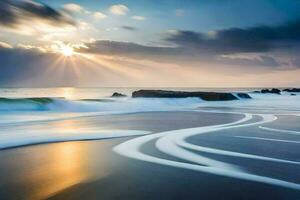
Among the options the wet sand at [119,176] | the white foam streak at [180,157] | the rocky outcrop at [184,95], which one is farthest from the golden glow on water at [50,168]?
the rocky outcrop at [184,95]

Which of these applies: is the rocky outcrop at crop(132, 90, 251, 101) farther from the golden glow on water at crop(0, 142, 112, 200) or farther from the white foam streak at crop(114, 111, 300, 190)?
the golden glow on water at crop(0, 142, 112, 200)

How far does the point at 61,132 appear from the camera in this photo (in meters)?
10.3

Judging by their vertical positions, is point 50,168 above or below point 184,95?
below

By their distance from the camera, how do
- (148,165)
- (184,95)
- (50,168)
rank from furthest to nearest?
(184,95) → (148,165) → (50,168)

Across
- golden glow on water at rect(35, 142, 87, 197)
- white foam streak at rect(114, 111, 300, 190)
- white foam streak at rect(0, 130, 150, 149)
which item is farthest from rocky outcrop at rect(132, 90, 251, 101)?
golden glow on water at rect(35, 142, 87, 197)

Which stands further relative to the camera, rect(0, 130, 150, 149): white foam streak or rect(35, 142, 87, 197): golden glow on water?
rect(0, 130, 150, 149): white foam streak

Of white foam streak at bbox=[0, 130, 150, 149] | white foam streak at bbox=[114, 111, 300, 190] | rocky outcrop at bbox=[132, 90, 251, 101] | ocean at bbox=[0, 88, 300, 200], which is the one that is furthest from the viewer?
rocky outcrop at bbox=[132, 90, 251, 101]

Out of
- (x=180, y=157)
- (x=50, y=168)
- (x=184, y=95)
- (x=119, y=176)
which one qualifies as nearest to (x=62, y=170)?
(x=50, y=168)

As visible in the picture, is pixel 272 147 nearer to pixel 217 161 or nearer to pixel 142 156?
pixel 217 161

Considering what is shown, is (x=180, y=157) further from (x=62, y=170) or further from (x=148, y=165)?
(x=62, y=170)

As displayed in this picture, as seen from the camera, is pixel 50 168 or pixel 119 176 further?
pixel 50 168

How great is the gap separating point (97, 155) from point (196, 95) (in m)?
37.3

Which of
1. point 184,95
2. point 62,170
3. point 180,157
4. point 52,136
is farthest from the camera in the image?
point 184,95

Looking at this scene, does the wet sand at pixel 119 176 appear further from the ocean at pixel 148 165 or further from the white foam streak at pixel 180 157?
the white foam streak at pixel 180 157
